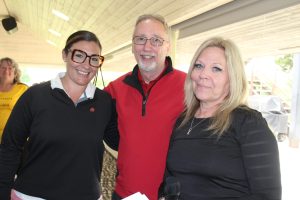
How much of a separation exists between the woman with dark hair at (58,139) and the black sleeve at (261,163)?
873mm

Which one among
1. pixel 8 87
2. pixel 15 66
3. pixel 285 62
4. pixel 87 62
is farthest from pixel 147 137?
pixel 285 62

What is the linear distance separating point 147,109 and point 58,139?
1.85 feet

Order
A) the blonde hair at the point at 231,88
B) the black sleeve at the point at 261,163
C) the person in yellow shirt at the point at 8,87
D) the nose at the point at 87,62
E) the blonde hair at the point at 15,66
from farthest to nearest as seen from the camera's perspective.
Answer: the blonde hair at the point at 15,66 < the person in yellow shirt at the point at 8,87 < the nose at the point at 87,62 < the blonde hair at the point at 231,88 < the black sleeve at the point at 261,163

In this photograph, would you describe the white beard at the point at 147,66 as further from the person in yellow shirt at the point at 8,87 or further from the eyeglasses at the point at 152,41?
the person in yellow shirt at the point at 8,87

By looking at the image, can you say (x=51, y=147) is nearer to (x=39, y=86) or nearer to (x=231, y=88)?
(x=39, y=86)

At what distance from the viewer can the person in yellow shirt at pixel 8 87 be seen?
3838 mm

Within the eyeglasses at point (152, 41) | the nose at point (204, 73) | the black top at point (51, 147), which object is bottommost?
the black top at point (51, 147)

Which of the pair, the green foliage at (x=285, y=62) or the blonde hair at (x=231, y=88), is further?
the green foliage at (x=285, y=62)

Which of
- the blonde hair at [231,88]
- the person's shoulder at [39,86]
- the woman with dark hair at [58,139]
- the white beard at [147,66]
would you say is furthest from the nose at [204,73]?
the person's shoulder at [39,86]

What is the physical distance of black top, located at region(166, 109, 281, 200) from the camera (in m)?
1.30

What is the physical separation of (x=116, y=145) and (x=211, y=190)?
0.95m

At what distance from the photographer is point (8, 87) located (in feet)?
13.2

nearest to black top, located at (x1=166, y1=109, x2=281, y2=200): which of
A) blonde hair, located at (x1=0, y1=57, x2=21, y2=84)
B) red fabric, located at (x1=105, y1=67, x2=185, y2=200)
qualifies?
red fabric, located at (x1=105, y1=67, x2=185, y2=200)

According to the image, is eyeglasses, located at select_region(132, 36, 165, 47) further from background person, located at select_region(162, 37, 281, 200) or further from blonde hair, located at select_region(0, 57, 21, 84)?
blonde hair, located at select_region(0, 57, 21, 84)
